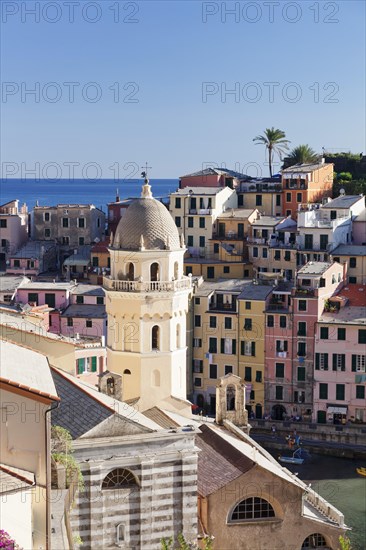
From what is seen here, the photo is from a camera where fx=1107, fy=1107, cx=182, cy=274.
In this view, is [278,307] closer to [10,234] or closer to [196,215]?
[196,215]

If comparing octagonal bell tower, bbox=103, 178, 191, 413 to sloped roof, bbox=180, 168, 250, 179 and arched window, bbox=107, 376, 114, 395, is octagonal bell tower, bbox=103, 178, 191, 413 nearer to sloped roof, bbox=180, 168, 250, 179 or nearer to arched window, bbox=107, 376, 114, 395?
arched window, bbox=107, 376, 114, 395

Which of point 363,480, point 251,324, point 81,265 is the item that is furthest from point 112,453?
point 81,265

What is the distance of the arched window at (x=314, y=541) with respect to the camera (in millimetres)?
30469

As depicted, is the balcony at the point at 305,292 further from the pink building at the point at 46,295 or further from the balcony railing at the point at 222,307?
the pink building at the point at 46,295

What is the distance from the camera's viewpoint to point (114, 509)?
25.7 m

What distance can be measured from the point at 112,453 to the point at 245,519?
594 centimetres

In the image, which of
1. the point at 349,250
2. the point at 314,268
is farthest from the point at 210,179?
the point at 314,268

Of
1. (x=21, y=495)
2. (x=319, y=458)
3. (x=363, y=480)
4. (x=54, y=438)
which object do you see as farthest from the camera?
(x=319, y=458)

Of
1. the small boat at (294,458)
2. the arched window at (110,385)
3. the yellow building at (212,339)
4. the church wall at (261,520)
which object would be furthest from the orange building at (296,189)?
the church wall at (261,520)

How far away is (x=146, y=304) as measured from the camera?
111ft

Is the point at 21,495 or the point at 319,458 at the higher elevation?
the point at 21,495

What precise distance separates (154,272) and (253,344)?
35.4 metres

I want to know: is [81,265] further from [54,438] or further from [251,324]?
[54,438]

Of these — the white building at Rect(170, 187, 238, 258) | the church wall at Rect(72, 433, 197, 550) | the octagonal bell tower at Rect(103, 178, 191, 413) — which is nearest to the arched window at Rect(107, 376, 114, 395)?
the octagonal bell tower at Rect(103, 178, 191, 413)
